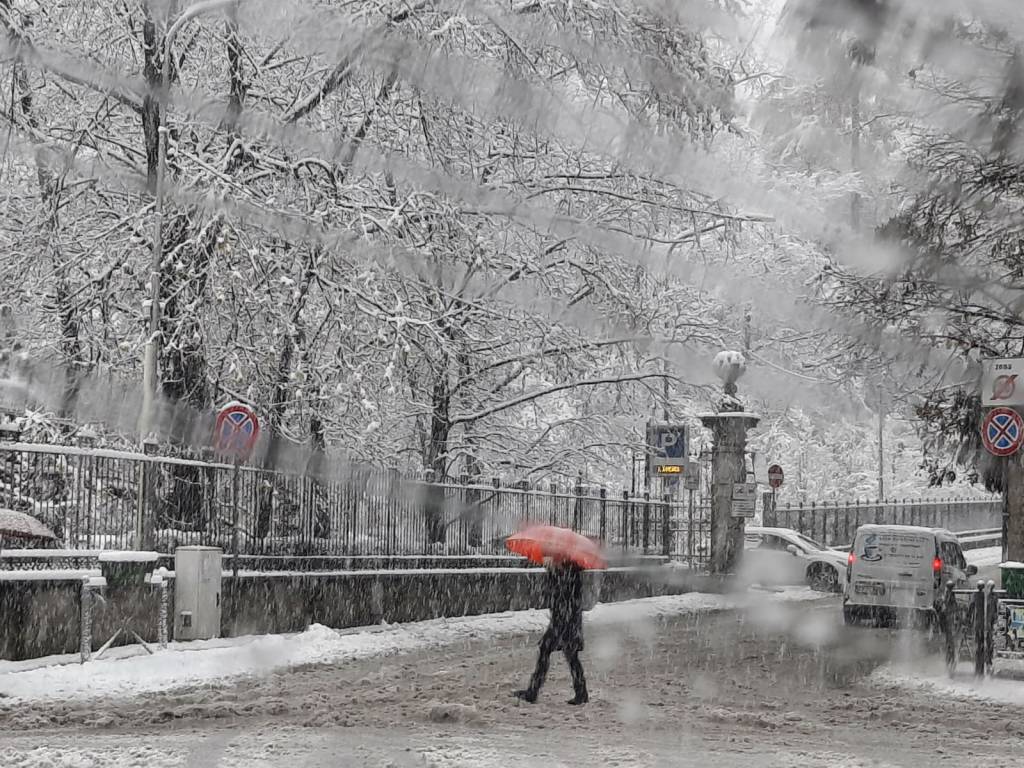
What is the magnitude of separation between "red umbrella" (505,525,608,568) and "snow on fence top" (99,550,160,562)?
503 cm

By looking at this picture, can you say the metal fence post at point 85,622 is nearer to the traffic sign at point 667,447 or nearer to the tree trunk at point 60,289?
the tree trunk at point 60,289

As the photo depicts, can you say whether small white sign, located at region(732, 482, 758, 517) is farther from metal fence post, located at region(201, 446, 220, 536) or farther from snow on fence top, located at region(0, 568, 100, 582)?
snow on fence top, located at region(0, 568, 100, 582)

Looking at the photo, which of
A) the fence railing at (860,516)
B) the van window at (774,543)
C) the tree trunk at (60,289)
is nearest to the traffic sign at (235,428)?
the tree trunk at (60,289)

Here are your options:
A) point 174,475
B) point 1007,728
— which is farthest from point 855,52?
point 174,475

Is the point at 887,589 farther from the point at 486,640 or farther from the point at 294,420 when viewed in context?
the point at 294,420

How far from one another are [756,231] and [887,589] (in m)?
8.04

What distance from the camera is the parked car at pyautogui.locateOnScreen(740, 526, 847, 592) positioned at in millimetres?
33594

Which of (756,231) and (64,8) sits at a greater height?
(64,8)

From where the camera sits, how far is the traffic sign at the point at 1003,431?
15641mm

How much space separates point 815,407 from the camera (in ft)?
128

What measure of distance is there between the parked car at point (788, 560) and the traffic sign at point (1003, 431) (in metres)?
17.9

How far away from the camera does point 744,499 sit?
31625 mm

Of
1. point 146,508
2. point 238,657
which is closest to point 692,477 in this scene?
point 146,508

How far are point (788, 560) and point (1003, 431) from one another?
61.6 ft
